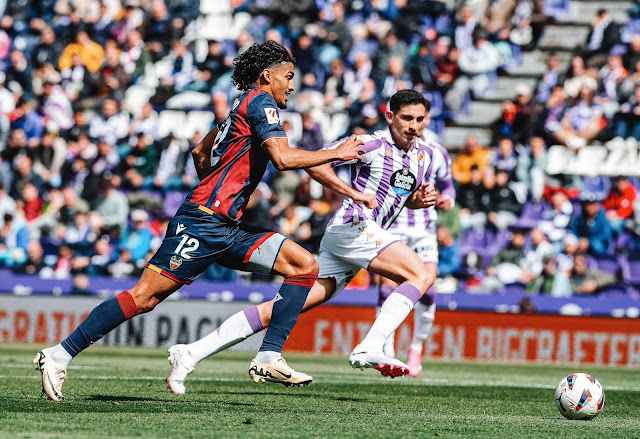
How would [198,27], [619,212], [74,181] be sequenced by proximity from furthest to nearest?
[198,27] < [74,181] < [619,212]

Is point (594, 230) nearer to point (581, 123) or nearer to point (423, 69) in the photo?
point (581, 123)

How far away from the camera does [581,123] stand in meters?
19.2

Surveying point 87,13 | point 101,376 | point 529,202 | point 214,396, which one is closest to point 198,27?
point 87,13

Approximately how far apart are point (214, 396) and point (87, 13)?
17589mm

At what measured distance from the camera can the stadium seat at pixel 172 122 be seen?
21.3 m

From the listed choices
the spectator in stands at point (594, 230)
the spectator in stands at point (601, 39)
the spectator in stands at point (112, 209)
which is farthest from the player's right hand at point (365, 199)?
the spectator in stands at point (601, 39)

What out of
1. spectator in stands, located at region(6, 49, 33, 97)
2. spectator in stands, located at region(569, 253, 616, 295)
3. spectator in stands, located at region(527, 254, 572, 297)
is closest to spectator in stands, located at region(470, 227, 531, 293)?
spectator in stands, located at region(527, 254, 572, 297)

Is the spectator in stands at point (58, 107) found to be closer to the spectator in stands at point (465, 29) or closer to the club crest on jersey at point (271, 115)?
the spectator in stands at point (465, 29)

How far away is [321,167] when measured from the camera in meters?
7.37

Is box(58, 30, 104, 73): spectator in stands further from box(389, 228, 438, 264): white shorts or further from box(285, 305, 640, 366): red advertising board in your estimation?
box(389, 228, 438, 264): white shorts

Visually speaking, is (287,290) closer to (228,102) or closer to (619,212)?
(619,212)

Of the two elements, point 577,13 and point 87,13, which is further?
point 87,13

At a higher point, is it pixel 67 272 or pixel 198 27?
pixel 198 27

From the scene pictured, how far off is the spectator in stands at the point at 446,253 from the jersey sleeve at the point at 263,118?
9926 mm
